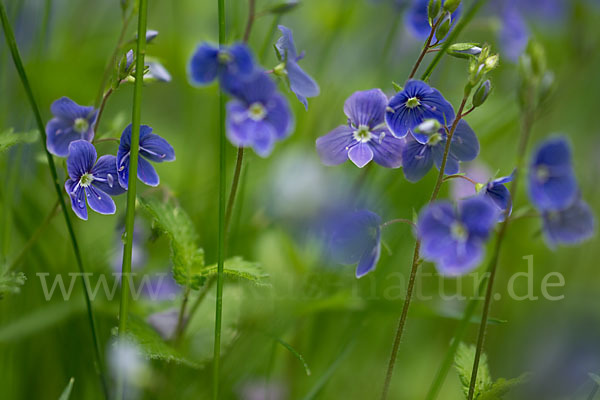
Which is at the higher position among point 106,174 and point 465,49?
point 465,49

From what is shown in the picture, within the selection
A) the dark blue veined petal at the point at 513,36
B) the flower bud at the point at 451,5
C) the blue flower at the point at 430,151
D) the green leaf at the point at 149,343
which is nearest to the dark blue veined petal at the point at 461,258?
the blue flower at the point at 430,151

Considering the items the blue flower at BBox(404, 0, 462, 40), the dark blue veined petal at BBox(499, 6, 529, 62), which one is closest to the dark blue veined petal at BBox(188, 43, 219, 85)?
the blue flower at BBox(404, 0, 462, 40)

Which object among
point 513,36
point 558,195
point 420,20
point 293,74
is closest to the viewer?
point 558,195

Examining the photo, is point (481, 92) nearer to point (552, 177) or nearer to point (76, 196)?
point (552, 177)

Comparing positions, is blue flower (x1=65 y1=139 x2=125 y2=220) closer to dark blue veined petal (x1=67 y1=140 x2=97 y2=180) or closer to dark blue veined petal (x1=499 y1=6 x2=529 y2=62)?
dark blue veined petal (x1=67 y1=140 x2=97 y2=180)

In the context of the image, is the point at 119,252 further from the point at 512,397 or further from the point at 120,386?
the point at 512,397

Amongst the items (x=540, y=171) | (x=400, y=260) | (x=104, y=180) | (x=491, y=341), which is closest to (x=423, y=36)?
(x=540, y=171)

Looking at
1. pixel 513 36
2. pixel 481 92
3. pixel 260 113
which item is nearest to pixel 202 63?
pixel 260 113
